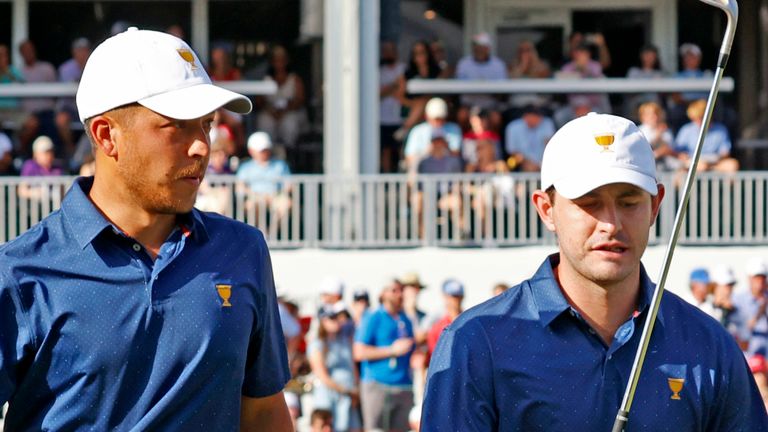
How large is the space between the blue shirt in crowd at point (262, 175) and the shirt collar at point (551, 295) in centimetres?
1245

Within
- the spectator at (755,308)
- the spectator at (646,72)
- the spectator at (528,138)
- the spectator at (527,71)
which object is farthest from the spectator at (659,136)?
the spectator at (755,308)

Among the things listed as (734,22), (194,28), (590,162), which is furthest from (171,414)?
(194,28)

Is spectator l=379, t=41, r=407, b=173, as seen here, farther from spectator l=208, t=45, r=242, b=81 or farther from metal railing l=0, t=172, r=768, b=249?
spectator l=208, t=45, r=242, b=81

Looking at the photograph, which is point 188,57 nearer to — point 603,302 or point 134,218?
point 134,218

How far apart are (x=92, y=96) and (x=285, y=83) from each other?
14087 mm

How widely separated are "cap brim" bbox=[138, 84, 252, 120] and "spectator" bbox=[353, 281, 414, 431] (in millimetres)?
9480

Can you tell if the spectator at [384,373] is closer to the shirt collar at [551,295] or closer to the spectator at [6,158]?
the spectator at [6,158]

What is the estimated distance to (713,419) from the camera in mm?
4508

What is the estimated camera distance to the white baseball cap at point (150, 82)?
435cm

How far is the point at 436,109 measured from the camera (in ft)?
55.9

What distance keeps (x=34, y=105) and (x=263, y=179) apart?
283 centimetres

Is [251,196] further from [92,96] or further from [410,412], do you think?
[92,96]

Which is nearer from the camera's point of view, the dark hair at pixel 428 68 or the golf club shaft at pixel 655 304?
the golf club shaft at pixel 655 304

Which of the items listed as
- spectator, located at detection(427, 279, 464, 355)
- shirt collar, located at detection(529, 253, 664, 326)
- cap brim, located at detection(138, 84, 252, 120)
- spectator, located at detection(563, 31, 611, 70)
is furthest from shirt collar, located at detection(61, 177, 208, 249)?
spectator, located at detection(563, 31, 611, 70)
